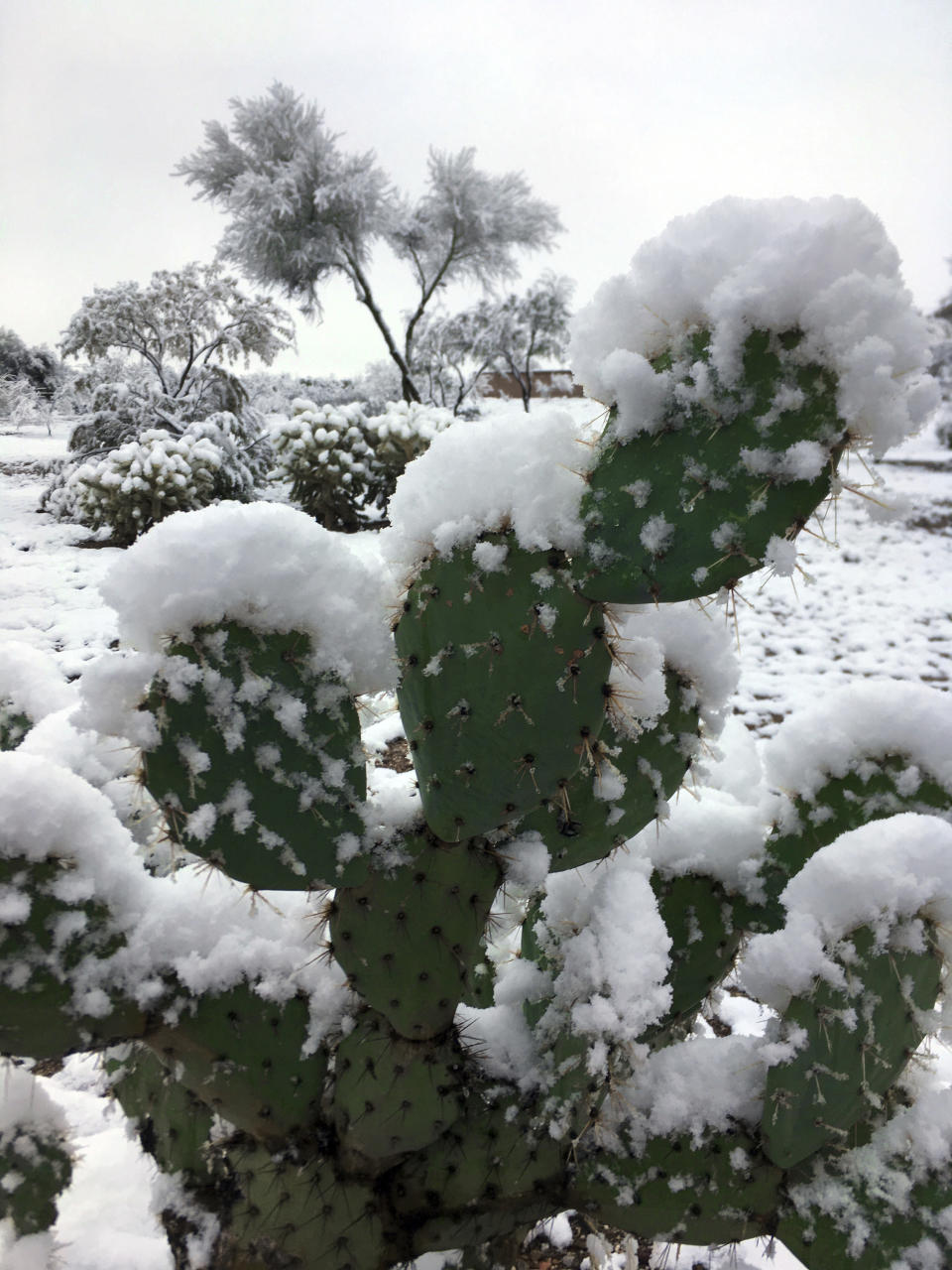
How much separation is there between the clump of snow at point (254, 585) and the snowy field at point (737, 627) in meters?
0.26

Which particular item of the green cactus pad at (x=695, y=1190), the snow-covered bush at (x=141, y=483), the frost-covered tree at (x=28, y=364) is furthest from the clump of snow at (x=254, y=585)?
the snow-covered bush at (x=141, y=483)

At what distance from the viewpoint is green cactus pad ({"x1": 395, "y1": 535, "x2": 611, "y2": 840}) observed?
0.46 m

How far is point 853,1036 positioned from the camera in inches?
21.2

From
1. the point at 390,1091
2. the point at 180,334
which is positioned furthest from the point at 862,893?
the point at 180,334

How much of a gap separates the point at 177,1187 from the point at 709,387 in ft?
2.80

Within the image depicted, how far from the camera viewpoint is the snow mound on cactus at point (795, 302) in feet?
1.15

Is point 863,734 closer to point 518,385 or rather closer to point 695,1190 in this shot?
point 695,1190

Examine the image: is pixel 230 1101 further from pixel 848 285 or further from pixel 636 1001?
pixel 848 285

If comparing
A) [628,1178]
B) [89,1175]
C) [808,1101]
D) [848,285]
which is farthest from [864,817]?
[89,1175]

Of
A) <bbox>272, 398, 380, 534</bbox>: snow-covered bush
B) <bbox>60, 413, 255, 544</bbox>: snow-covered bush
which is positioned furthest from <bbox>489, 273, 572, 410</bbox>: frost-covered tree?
<bbox>60, 413, 255, 544</bbox>: snow-covered bush

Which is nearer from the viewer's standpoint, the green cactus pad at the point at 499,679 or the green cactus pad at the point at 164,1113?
the green cactus pad at the point at 499,679

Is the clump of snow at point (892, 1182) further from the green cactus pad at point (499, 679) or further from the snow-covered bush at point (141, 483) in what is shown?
the snow-covered bush at point (141, 483)

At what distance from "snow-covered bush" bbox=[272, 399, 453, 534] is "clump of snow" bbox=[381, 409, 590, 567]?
3491 millimetres

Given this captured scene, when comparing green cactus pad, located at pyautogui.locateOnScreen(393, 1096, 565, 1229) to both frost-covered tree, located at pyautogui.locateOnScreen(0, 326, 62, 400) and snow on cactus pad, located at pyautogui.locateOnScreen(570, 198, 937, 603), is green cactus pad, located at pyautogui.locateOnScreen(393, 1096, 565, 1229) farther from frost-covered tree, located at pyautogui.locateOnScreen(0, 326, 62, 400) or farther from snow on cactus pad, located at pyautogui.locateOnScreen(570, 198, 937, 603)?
frost-covered tree, located at pyautogui.locateOnScreen(0, 326, 62, 400)
